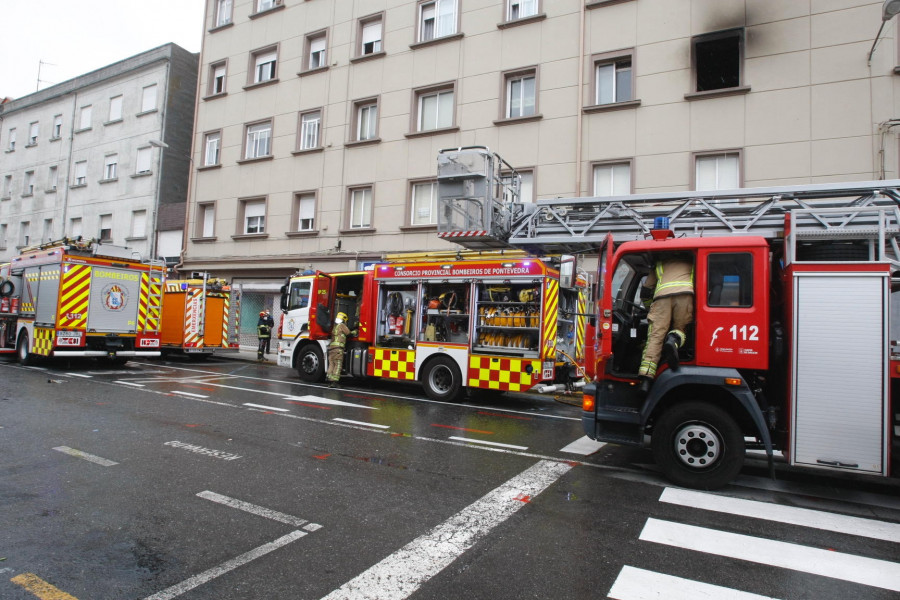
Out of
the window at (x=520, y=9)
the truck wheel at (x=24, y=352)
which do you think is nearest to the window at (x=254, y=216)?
the truck wheel at (x=24, y=352)

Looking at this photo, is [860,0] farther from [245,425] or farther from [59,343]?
[59,343]

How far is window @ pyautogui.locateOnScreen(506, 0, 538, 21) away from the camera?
15977 mm

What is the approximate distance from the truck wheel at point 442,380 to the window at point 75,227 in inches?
962

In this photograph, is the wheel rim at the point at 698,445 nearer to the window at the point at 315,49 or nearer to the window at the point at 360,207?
the window at the point at 360,207

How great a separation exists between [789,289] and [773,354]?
0.62 m

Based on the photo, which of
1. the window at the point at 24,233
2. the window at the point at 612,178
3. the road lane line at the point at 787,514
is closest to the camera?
the road lane line at the point at 787,514

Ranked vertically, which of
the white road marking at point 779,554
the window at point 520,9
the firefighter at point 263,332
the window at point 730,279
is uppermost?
the window at point 520,9

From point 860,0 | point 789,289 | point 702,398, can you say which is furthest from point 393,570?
point 860,0

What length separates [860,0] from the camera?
39.6 ft

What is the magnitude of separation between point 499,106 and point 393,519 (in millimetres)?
13950

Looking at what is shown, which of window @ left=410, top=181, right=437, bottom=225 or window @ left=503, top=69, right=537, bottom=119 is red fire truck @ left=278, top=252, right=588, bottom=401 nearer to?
window @ left=410, top=181, right=437, bottom=225

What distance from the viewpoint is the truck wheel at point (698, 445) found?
5.02 metres

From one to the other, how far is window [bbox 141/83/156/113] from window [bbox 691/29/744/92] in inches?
876

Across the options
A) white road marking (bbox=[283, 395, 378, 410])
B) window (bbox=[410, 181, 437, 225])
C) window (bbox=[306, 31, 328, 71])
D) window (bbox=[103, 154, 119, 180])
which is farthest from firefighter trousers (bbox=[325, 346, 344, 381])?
window (bbox=[103, 154, 119, 180])
